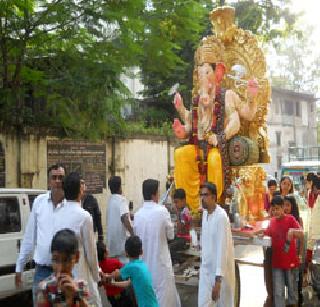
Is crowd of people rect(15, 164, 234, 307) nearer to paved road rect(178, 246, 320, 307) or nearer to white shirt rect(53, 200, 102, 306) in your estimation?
white shirt rect(53, 200, 102, 306)

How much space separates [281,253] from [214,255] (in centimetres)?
128

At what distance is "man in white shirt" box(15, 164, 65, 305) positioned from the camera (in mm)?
4688

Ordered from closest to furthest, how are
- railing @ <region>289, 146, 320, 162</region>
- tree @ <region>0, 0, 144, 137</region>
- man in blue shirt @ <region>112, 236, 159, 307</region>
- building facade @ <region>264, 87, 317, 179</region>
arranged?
man in blue shirt @ <region>112, 236, 159, 307</region> → tree @ <region>0, 0, 144, 137</region> → railing @ <region>289, 146, 320, 162</region> → building facade @ <region>264, 87, 317, 179</region>

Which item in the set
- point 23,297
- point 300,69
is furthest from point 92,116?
point 300,69

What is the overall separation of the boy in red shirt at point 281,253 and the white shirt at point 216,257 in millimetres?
1068

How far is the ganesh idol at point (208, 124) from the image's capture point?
8461 millimetres

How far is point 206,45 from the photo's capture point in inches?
363

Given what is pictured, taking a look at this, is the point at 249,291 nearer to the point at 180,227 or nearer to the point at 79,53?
the point at 180,227

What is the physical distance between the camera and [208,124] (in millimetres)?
8836

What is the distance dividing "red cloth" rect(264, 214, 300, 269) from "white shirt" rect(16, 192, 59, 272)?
2.62 m

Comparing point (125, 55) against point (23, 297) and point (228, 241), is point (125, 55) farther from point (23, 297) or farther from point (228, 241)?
point (228, 241)

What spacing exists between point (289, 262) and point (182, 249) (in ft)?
4.29

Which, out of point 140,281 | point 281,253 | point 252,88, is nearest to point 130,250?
point 140,281

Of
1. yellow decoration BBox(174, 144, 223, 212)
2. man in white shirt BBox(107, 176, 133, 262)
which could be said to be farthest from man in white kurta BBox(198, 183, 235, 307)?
yellow decoration BBox(174, 144, 223, 212)
